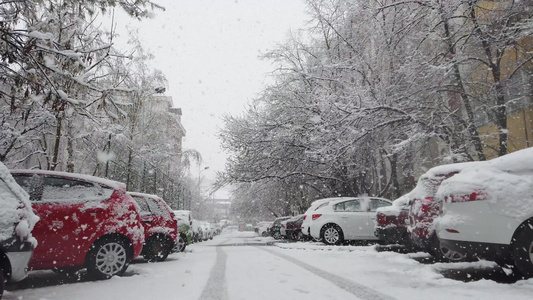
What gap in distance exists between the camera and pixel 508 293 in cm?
434

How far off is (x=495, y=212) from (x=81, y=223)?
19.2 ft

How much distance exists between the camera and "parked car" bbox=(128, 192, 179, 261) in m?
8.58

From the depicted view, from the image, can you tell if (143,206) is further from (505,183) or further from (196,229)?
(196,229)

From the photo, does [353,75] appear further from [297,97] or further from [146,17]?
[146,17]

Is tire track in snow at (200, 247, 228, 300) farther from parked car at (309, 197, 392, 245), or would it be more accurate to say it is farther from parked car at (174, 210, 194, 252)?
parked car at (309, 197, 392, 245)

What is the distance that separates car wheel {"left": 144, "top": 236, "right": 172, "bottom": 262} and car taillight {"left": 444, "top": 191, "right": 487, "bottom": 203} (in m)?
6.11

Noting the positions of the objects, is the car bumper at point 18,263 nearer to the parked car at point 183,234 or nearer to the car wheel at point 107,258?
the car wheel at point 107,258

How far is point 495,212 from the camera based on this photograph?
16.3 feet

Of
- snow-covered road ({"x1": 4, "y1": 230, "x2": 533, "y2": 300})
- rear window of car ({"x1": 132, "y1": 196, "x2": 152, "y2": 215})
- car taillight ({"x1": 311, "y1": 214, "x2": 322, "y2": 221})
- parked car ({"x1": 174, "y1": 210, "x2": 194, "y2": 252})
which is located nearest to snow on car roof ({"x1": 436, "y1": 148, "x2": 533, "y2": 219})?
snow-covered road ({"x1": 4, "y1": 230, "x2": 533, "y2": 300})

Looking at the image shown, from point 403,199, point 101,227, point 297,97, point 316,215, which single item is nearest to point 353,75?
point 297,97

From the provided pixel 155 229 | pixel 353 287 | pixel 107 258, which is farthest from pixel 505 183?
pixel 155 229

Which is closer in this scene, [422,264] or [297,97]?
[422,264]

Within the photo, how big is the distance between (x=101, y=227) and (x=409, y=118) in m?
9.91

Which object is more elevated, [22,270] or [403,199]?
[403,199]
